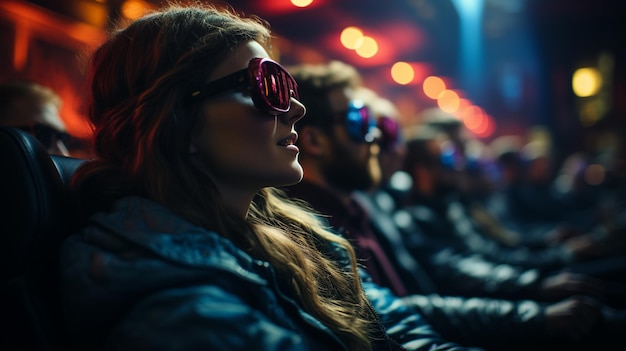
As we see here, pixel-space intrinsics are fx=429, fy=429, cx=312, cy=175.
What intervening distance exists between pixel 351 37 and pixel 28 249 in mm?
6895

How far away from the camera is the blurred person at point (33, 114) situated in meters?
1.83

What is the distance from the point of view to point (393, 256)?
2713mm

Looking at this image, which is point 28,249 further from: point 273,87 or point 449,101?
point 449,101

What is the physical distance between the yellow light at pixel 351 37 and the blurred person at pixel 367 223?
4.47 meters

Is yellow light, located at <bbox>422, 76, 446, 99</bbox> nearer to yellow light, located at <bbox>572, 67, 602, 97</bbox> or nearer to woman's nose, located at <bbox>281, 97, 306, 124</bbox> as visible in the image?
yellow light, located at <bbox>572, 67, 602, 97</bbox>

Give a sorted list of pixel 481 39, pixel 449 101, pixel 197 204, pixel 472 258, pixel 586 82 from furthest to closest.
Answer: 1. pixel 449 101
2. pixel 481 39
3. pixel 586 82
4. pixel 472 258
5. pixel 197 204

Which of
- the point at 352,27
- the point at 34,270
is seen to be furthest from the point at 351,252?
the point at 352,27

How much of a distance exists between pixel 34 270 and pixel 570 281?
108 inches

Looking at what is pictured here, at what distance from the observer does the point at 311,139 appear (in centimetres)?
234

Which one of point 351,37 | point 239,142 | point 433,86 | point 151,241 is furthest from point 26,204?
point 433,86

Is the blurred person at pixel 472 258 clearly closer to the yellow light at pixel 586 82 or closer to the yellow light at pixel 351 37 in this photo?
the yellow light at pixel 351 37

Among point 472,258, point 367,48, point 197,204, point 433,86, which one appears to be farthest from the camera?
point 433,86

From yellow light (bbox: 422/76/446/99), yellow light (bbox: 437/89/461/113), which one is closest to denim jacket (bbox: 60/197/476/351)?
yellow light (bbox: 422/76/446/99)

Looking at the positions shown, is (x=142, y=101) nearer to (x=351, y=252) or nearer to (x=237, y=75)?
(x=237, y=75)
